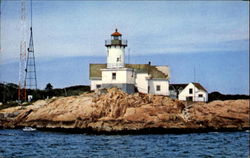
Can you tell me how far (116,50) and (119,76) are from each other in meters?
3.13

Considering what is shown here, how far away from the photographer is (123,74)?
57.3 m

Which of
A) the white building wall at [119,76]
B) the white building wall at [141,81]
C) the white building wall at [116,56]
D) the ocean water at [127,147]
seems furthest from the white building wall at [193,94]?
the ocean water at [127,147]

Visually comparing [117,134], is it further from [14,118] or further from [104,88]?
[14,118]

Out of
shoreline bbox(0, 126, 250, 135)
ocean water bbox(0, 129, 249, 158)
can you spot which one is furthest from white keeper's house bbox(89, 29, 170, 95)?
ocean water bbox(0, 129, 249, 158)

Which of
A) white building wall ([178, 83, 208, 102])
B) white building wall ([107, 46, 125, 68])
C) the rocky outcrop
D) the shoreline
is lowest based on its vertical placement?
the shoreline

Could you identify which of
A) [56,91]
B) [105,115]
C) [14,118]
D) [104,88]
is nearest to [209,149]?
[105,115]

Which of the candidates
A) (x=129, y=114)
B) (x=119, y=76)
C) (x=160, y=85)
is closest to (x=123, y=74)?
(x=119, y=76)

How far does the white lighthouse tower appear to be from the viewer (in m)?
58.3

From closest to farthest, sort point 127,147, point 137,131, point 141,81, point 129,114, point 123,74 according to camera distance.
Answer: point 127,147
point 137,131
point 129,114
point 123,74
point 141,81

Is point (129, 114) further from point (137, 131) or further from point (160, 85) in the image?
point (160, 85)

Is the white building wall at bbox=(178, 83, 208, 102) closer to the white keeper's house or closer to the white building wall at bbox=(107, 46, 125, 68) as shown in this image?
the white keeper's house

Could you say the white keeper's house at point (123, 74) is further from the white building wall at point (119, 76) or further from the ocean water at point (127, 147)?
the ocean water at point (127, 147)

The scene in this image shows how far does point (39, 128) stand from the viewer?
51750mm

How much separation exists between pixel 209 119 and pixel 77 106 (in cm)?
1369
